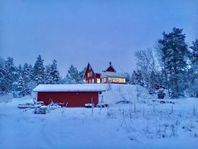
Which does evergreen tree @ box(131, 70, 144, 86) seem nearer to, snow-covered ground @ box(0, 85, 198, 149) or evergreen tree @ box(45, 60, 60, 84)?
evergreen tree @ box(45, 60, 60, 84)

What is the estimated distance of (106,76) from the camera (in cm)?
2680

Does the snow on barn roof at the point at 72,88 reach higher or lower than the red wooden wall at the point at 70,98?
higher

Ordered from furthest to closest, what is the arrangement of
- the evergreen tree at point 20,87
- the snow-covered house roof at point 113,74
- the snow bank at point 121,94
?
the evergreen tree at point 20,87 → the snow-covered house roof at point 113,74 → the snow bank at point 121,94

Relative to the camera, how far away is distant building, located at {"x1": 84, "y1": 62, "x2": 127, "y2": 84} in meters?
27.0

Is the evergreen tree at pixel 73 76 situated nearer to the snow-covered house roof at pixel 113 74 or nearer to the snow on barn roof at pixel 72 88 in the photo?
the snow-covered house roof at pixel 113 74

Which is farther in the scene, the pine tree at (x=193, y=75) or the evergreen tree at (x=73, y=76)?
the evergreen tree at (x=73, y=76)

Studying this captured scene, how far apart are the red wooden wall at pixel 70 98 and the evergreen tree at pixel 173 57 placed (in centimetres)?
525

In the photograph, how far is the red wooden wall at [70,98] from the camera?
18109 millimetres

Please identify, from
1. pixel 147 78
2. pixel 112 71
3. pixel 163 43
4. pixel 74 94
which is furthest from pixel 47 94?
pixel 112 71

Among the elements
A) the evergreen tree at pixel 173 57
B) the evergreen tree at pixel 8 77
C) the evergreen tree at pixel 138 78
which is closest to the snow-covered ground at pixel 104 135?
the evergreen tree at pixel 8 77

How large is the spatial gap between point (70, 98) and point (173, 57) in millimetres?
7497

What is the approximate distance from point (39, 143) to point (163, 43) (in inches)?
624

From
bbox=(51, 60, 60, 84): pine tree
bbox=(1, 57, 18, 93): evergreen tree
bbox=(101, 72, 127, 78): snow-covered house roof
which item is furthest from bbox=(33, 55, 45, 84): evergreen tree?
bbox=(101, 72, 127, 78): snow-covered house roof

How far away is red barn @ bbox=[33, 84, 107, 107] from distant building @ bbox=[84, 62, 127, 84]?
8409mm
